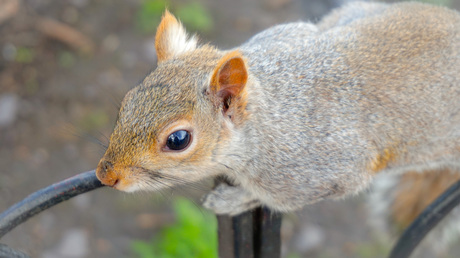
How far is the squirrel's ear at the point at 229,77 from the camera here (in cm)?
101

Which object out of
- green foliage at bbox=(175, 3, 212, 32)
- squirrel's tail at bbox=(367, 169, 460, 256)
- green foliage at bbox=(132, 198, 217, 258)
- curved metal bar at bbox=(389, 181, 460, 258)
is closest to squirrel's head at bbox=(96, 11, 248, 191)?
curved metal bar at bbox=(389, 181, 460, 258)

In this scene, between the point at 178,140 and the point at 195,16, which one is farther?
the point at 195,16

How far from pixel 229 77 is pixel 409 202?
1091mm

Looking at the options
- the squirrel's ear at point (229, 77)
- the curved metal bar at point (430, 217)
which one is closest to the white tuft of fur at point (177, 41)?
the squirrel's ear at point (229, 77)

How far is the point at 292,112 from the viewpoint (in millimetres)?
1228

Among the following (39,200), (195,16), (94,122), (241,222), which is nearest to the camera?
(39,200)

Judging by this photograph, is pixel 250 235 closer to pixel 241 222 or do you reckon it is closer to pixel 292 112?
pixel 241 222

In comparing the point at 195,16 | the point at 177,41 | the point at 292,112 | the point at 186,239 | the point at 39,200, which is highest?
the point at 195,16

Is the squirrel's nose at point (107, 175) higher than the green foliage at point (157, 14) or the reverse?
the reverse

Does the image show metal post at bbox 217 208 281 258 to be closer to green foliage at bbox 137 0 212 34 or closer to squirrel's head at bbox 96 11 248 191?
squirrel's head at bbox 96 11 248 191

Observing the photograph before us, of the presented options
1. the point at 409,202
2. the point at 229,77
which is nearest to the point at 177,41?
the point at 229,77

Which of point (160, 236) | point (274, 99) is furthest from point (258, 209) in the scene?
point (160, 236)

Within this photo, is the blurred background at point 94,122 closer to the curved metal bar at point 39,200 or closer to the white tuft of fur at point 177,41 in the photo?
the white tuft of fur at point 177,41

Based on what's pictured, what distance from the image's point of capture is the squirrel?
104 cm
